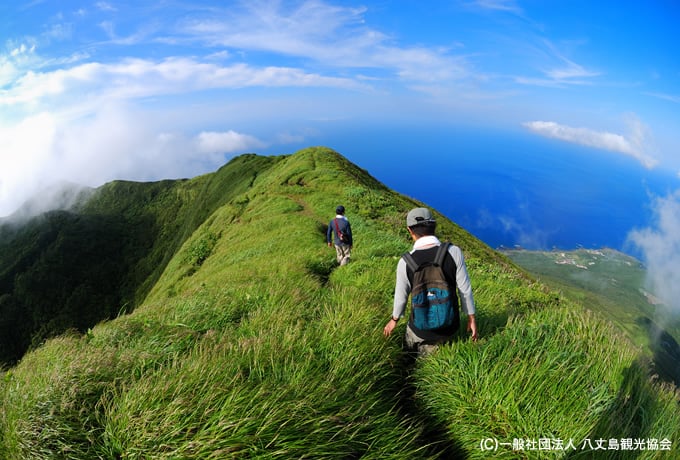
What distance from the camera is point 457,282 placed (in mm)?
4488

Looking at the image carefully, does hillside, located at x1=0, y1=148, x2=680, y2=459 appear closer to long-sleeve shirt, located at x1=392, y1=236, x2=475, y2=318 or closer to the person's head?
long-sleeve shirt, located at x1=392, y1=236, x2=475, y2=318

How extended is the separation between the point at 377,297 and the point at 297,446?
4371 millimetres

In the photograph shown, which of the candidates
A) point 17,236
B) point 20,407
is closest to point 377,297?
point 20,407

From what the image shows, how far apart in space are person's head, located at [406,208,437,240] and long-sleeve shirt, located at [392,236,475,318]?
0.09 meters

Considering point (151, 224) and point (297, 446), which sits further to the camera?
point (151, 224)

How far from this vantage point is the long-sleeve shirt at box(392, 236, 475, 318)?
4.44 m

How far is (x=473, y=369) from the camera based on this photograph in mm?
3709

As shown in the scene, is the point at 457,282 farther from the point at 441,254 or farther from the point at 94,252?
the point at 94,252

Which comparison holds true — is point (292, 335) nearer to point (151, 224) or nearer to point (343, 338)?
point (343, 338)

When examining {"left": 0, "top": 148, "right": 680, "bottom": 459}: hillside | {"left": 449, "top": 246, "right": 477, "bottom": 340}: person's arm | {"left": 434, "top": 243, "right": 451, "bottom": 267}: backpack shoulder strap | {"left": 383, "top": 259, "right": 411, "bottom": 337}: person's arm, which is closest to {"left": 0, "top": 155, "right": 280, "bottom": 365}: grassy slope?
{"left": 0, "top": 148, "right": 680, "bottom": 459}: hillside

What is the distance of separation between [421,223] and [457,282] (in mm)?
1033

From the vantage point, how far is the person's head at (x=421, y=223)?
15.0 ft

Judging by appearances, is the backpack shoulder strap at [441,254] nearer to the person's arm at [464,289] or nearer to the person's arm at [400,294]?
the person's arm at [464,289]

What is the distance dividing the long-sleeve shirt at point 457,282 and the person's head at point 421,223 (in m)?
0.09
